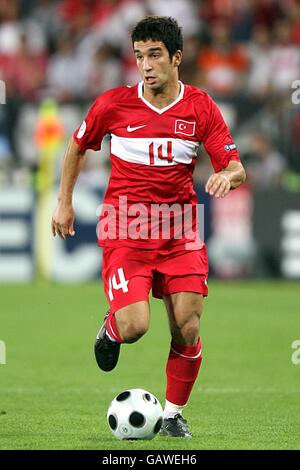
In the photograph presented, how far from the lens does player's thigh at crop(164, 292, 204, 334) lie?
6.62m

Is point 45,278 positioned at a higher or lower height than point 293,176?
lower

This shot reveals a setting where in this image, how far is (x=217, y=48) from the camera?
17641mm

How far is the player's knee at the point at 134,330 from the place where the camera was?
654 centimetres

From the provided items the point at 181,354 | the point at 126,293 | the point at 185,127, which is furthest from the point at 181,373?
the point at 185,127

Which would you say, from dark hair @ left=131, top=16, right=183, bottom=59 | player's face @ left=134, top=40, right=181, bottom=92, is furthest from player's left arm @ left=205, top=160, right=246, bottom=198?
dark hair @ left=131, top=16, right=183, bottom=59

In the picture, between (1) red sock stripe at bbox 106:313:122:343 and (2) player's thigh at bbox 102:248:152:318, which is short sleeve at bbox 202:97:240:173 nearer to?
(2) player's thigh at bbox 102:248:152:318

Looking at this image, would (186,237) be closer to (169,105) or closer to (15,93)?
(169,105)

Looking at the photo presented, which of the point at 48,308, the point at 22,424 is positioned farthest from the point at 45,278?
the point at 22,424

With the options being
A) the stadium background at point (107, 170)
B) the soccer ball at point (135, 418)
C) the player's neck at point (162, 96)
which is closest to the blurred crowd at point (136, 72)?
the stadium background at point (107, 170)

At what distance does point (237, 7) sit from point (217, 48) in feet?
5.96

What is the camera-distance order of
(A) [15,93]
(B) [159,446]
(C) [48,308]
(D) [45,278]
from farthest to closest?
(A) [15,93] → (D) [45,278] → (C) [48,308] → (B) [159,446]

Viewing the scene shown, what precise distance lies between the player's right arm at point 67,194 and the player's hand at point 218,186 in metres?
0.89

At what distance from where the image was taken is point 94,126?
6.82 m

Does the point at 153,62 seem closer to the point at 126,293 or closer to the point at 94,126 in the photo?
the point at 94,126
